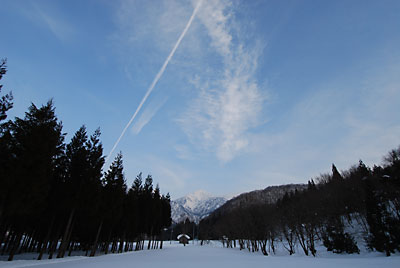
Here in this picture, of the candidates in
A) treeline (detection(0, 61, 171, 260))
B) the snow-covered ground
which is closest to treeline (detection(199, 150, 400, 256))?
the snow-covered ground

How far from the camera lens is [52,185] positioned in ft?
71.3

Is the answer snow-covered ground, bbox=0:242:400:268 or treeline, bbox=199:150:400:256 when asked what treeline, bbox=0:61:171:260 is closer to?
snow-covered ground, bbox=0:242:400:268

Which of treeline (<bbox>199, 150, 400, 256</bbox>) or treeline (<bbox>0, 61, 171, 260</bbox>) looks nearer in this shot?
treeline (<bbox>0, 61, 171, 260</bbox>)

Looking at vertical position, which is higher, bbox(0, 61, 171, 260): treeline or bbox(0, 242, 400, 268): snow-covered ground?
bbox(0, 61, 171, 260): treeline

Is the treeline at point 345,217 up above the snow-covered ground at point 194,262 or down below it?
above

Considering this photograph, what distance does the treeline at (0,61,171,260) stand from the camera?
1519cm

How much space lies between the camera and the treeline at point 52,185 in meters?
15.2

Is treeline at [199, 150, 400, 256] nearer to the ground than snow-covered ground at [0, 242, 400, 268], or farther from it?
farther from it

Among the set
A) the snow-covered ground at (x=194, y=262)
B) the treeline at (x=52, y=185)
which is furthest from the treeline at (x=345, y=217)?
the treeline at (x=52, y=185)

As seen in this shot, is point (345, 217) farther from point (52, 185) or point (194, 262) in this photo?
point (52, 185)

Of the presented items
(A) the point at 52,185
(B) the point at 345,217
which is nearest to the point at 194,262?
(A) the point at 52,185

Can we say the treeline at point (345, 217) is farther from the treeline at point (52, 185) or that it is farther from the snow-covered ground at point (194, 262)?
the treeline at point (52, 185)

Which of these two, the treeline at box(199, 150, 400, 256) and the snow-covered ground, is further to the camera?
the treeline at box(199, 150, 400, 256)

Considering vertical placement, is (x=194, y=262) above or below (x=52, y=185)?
below
